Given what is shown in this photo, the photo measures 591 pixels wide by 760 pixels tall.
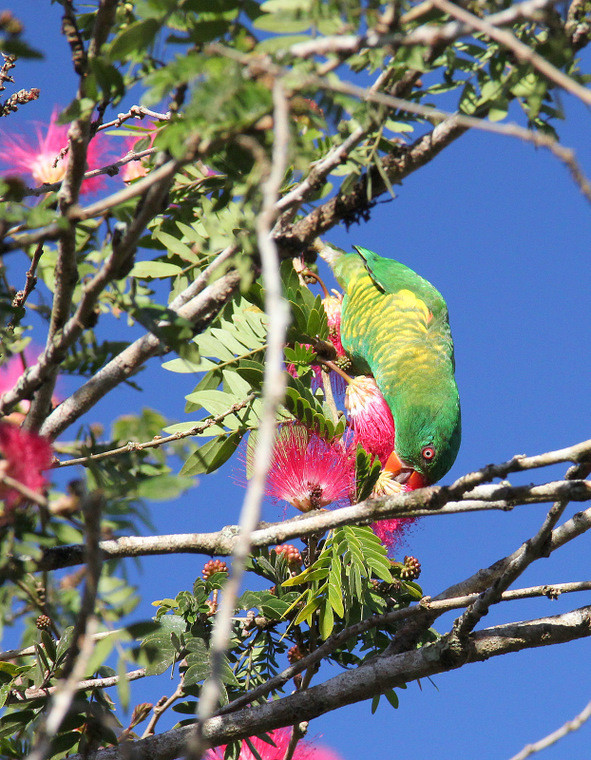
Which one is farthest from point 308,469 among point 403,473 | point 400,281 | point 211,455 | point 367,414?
point 400,281

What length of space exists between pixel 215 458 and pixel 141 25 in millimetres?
1582

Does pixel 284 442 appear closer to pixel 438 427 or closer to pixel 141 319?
pixel 438 427

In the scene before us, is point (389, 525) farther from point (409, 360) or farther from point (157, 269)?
point (157, 269)

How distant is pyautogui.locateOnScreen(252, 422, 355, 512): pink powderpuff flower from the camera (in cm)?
247

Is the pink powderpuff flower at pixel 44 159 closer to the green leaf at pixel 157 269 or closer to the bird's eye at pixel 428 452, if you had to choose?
the green leaf at pixel 157 269

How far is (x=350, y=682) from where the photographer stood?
1.94 meters

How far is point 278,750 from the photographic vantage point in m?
2.37

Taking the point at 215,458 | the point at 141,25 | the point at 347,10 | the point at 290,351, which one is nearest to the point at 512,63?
the point at 347,10

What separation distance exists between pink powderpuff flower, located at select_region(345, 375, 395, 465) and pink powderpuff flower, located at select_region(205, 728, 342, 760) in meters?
1.10

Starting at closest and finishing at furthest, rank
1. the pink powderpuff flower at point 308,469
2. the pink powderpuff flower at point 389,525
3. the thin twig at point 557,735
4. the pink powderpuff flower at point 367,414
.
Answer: the thin twig at point 557,735 < the pink powderpuff flower at point 308,469 < the pink powderpuff flower at point 389,525 < the pink powderpuff flower at point 367,414

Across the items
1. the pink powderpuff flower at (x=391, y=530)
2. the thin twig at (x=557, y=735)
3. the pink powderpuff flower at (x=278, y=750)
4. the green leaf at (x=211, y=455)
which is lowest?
the thin twig at (x=557, y=735)

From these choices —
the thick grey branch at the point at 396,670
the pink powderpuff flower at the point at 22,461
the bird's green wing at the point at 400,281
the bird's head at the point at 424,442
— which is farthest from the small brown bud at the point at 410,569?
the pink powderpuff flower at the point at 22,461

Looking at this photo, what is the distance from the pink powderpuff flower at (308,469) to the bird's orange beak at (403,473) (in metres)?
0.78

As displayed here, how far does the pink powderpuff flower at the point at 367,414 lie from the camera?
10.0ft
